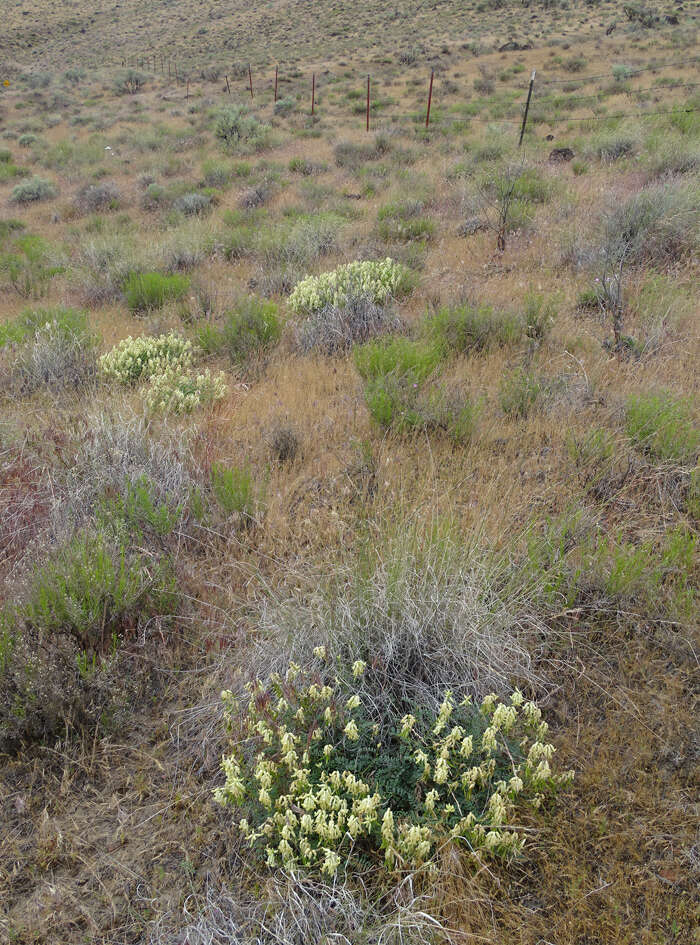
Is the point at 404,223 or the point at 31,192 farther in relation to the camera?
the point at 31,192

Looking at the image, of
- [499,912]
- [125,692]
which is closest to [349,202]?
[125,692]

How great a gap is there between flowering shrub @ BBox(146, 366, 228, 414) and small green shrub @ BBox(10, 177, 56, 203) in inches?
462

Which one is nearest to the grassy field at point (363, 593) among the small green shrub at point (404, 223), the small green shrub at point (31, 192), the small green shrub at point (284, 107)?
the small green shrub at point (404, 223)

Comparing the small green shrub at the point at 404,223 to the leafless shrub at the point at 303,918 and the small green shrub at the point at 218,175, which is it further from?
the leafless shrub at the point at 303,918

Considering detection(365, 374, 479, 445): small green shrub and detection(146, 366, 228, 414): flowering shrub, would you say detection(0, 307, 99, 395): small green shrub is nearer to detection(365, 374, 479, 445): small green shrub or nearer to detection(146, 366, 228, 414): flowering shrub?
detection(146, 366, 228, 414): flowering shrub

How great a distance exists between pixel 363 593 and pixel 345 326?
11.1 feet

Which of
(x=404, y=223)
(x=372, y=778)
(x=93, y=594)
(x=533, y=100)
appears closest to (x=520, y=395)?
(x=372, y=778)

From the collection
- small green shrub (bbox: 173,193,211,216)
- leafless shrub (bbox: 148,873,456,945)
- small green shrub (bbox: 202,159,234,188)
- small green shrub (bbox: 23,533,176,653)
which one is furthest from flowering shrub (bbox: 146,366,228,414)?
small green shrub (bbox: 202,159,234,188)

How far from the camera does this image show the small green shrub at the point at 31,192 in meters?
13.3

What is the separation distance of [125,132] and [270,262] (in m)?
16.5

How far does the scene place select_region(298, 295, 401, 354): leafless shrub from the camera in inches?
205

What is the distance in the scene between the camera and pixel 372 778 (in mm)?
1928

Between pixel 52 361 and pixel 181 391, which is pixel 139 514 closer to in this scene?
pixel 181 391

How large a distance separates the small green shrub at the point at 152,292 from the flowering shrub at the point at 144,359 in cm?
165
